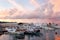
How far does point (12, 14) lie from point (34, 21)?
30cm

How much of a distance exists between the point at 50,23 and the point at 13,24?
0.47 metres

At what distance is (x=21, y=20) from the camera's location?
166 centimetres

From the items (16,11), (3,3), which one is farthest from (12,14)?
(3,3)

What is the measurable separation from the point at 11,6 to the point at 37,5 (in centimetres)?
33

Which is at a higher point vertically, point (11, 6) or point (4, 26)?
point (11, 6)

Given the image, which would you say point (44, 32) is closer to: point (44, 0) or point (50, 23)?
point (50, 23)

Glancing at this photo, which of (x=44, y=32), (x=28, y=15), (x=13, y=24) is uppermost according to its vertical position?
(x=28, y=15)

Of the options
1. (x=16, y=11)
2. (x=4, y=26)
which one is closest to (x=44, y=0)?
(x=16, y=11)

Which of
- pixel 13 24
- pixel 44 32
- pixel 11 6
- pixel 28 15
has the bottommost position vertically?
pixel 44 32

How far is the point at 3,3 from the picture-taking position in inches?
65.0

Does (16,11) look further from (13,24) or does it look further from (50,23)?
(50,23)

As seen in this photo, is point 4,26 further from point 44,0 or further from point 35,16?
point 44,0

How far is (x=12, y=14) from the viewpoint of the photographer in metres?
1.67

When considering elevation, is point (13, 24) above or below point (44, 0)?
below
